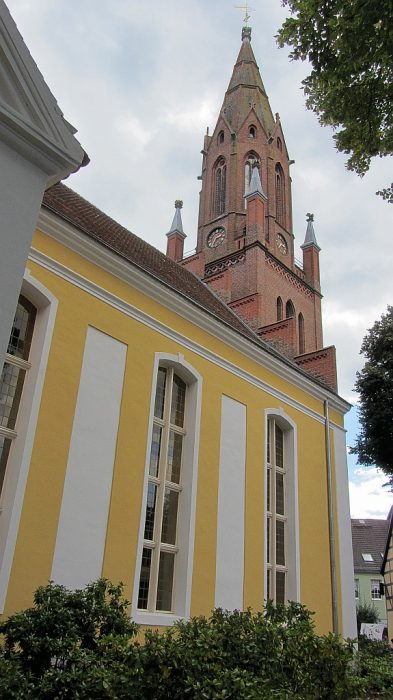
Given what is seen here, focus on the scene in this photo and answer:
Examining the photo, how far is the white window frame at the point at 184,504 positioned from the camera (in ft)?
33.6

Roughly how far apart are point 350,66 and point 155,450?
7.50 meters

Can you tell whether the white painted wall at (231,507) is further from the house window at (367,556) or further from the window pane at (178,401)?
the house window at (367,556)

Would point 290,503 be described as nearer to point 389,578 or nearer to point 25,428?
point 25,428

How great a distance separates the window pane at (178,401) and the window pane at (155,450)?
636mm

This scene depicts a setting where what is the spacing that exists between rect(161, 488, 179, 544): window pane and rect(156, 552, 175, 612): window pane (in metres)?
0.30

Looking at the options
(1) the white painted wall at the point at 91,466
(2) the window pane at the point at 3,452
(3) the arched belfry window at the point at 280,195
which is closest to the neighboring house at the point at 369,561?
(3) the arched belfry window at the point at 280,195

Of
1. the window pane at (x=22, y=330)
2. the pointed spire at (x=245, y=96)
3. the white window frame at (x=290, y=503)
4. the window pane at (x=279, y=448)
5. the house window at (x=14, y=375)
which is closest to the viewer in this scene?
the house window at (x=14, y=375)

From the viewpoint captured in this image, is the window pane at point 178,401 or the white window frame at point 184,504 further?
the window pane at point 178,401

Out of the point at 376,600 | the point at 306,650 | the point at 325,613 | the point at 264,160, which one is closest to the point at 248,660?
Answer: the point at 306,650

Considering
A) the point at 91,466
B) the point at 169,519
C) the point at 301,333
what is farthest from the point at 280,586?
the point at 301,333

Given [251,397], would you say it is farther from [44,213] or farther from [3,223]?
[3,223]

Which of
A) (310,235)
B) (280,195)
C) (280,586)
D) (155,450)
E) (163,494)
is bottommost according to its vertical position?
(280,586)

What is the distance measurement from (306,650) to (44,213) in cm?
782

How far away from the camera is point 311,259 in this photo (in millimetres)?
33188
